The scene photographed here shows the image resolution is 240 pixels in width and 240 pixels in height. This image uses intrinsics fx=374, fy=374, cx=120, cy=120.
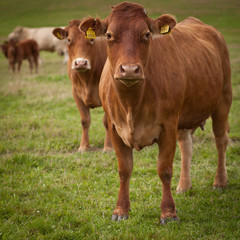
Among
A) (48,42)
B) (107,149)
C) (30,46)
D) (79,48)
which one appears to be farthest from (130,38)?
(48,42)

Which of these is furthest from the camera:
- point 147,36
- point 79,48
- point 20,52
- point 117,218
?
point 20,52

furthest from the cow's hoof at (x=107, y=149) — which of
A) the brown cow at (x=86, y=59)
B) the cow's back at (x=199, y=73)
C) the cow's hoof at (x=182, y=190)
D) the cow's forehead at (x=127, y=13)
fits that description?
the cow's forehead at (x=127, y=13)

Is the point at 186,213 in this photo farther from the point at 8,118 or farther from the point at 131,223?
the point at 8,118

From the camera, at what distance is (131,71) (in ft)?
10.4

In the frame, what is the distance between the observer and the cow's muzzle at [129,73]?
3176 mm

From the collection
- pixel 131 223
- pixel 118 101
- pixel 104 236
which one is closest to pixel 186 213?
pixel 131 223

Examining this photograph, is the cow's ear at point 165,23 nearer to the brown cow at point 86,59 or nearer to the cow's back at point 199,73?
the cow's back at point 199,73

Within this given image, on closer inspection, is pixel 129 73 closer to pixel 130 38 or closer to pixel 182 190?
pixel 130 38

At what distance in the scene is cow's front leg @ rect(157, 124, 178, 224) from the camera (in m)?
3.85

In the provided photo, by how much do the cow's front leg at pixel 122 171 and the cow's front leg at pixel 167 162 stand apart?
1.34ft

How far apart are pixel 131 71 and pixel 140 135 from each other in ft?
2.89

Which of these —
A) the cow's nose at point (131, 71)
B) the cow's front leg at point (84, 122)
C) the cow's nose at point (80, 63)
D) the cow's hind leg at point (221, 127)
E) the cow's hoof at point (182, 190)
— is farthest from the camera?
the cow's front leg at point (84, 122)

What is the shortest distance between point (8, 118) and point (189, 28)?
508cm

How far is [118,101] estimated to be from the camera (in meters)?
3.84
